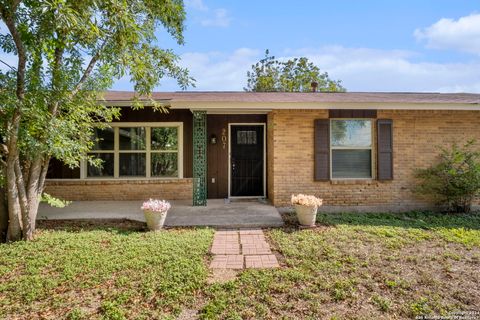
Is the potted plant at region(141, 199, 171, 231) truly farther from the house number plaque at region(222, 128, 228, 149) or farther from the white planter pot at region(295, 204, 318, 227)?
the house number plaque at region(222, 128, 228, 149)

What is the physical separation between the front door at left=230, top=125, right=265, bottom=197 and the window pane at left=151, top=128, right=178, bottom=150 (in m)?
1.69

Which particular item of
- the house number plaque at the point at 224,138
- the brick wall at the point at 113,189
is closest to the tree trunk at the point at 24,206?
the brick wall at the point at 113,189

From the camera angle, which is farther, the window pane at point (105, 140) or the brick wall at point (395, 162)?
the window pane at point (105, 140)

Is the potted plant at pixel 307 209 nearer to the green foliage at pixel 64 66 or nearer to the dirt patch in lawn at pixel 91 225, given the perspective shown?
the dirt patch in lawn at pixel 91 225

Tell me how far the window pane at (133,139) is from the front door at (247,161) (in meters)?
2.63

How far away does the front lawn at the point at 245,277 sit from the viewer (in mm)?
2730

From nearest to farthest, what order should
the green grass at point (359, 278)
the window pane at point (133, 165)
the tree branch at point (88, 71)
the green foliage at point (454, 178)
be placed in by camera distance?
the green grass at point (359, 278) → the tree branch at point (88, 71) → the green foliage at point (454, 178) → the window pane at point (133, 165)

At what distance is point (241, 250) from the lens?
14.0 feet

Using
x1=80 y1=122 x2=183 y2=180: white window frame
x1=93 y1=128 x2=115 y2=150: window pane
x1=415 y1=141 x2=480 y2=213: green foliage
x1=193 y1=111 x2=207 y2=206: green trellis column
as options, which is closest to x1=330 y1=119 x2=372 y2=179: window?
x1=415 y1=141 x2=480 y2=213: green foliage

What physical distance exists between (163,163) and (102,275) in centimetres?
492

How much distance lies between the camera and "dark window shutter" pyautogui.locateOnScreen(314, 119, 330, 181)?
670cm

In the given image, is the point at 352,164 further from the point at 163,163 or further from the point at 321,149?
the point at 163,163

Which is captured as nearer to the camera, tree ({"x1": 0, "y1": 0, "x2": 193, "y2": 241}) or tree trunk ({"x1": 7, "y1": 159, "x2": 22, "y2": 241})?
tree ({"x1": 0, "y1": 0, "x2": 193, "y2": 241})

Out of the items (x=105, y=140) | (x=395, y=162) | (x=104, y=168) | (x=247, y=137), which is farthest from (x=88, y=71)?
(x=395, y=162)
